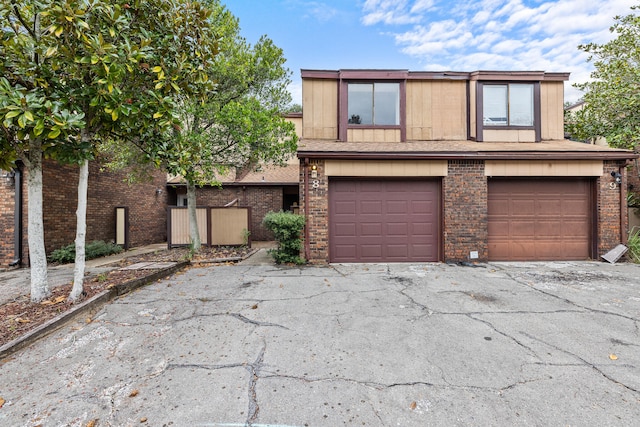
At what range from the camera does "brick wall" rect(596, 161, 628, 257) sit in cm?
769

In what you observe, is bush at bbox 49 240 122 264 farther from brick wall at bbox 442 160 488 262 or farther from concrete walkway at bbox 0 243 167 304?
brick wall at bbox 442 160 488 262

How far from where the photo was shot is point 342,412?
2.19 m

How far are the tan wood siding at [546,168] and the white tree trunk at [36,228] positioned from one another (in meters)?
9.71

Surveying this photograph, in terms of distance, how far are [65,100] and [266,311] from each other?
4.08 meters

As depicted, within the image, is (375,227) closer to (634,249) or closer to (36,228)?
(36,228)

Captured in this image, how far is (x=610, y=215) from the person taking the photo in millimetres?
7703

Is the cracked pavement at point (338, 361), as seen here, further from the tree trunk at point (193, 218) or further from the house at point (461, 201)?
the tree trunk at point (193, 218)

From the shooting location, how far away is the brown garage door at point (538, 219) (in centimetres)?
794

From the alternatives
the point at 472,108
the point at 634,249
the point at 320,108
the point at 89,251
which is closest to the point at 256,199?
the point at 320,108

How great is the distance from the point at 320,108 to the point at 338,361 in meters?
8.20

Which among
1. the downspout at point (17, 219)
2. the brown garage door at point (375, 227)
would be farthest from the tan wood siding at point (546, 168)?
the downspout at point (17, 219)

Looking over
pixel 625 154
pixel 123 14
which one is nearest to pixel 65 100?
pixel 123 14

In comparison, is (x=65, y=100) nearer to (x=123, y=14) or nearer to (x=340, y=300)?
(x=123, y=14)

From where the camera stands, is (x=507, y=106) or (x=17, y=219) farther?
(x=507, y=106)
